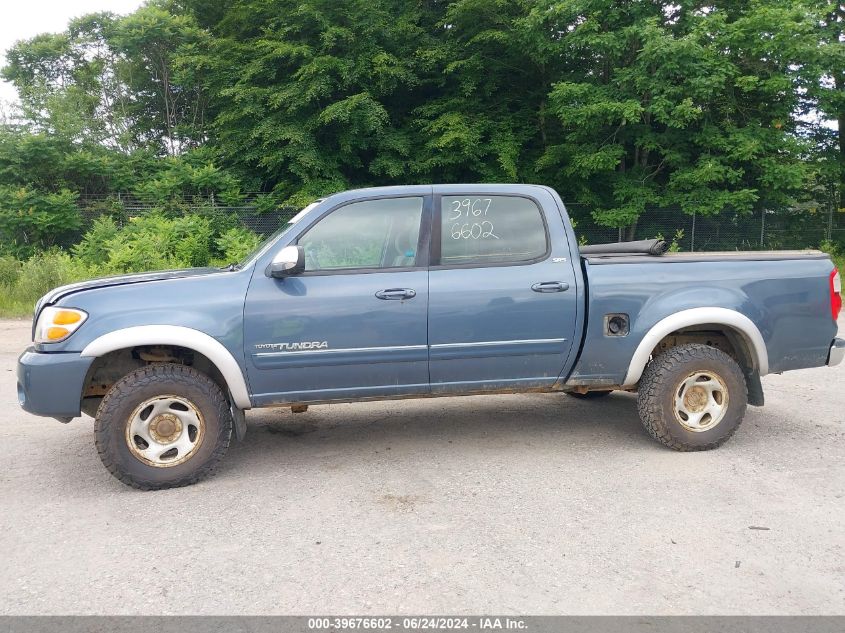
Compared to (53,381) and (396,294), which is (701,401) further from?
(53,381)

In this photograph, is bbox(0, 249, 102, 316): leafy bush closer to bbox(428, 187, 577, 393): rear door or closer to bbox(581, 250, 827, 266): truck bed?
bbox(428, 187, 577, 393): rear door

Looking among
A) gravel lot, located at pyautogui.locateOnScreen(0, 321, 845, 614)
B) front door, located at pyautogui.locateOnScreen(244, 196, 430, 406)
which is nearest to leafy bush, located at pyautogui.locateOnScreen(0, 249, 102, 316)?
gravel lot, located at pyautogui.locateOnScreen(0, 321, 845, 614)

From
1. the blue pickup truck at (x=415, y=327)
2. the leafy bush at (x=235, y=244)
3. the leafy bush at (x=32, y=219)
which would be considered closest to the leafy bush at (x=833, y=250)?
the leafy bush at (x=235, y=244)

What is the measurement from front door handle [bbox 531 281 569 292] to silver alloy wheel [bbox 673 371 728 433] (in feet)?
3.60

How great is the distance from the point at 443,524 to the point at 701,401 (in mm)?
2285

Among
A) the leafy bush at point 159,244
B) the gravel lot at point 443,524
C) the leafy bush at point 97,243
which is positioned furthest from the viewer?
the leafy bush at point 97,243

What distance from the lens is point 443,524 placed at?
12.0 ft

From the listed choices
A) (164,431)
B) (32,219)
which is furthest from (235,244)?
(164,431)

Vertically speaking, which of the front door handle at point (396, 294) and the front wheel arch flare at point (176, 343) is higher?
the front door handle at point (396, 294)

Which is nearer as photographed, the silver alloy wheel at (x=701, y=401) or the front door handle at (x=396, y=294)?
the front door handle at (x=396, y=294)

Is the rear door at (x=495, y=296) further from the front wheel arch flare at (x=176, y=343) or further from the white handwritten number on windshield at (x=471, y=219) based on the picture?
the front wheel arch flare at (x=176, y=343)

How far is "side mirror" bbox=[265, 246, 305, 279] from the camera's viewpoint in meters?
4.29

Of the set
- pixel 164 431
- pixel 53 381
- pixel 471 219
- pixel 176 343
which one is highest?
pixel 471 219

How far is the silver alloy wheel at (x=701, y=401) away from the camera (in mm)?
4781
